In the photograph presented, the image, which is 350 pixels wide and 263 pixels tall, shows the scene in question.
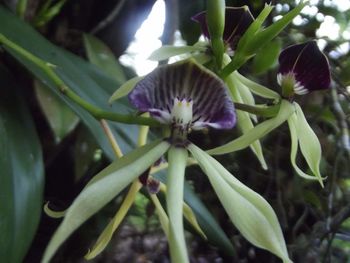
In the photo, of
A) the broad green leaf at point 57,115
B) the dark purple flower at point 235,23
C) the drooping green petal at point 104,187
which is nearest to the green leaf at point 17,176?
the broad green leaf at point 57,115

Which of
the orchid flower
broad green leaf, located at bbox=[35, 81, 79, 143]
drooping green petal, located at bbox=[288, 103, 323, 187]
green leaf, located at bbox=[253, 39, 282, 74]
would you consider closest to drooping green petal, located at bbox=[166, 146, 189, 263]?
the orchid flower

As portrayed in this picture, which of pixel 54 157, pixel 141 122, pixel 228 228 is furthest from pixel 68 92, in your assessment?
pixel 228 228

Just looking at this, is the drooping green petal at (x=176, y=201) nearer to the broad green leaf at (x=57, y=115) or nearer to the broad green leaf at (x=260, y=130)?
the broad green leaf at (x=260, y=130)

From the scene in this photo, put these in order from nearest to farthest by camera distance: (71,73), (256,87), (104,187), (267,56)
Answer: (104,187) < (256,87) < (71,73) < (267,56)

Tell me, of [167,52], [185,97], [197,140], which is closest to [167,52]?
[167,52]

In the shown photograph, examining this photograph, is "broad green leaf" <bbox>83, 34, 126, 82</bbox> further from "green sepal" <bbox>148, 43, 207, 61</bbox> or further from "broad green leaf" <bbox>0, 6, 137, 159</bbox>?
"green sepal" <bbox>148, 43, 207, 61</bbox>

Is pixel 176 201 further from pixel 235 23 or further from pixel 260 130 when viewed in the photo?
pixel 235 23
